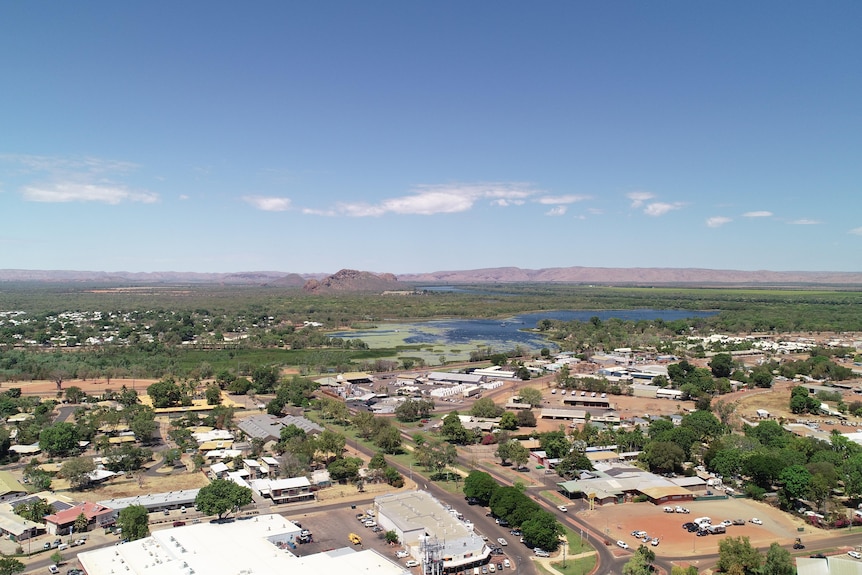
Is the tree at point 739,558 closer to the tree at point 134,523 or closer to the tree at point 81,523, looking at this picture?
the tree at point 134,523

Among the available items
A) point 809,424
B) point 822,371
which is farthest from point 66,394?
point 822,371

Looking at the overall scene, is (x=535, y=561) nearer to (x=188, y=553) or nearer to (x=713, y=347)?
(x=188, y=553)

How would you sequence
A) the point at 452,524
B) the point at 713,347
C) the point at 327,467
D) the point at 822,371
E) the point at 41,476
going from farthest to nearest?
the point at 713,347 < the point at 822,371 < the point at 327,467 < the point at 41,476 < the point at 452,524

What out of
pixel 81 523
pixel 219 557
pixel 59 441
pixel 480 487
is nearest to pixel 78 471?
pixel 81 523

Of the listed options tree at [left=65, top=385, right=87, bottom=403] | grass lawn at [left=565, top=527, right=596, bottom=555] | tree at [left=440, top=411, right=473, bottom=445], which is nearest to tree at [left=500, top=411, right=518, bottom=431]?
tree at [left=440, top=411, right=473, bottom=445]

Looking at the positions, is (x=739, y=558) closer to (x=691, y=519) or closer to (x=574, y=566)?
(x=691, y=519)

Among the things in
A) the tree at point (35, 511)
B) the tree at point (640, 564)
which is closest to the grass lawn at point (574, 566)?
the tree at point (640, 564)

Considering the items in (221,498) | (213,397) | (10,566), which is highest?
(221,498)

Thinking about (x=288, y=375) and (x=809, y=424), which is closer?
(x=809, y=424)
